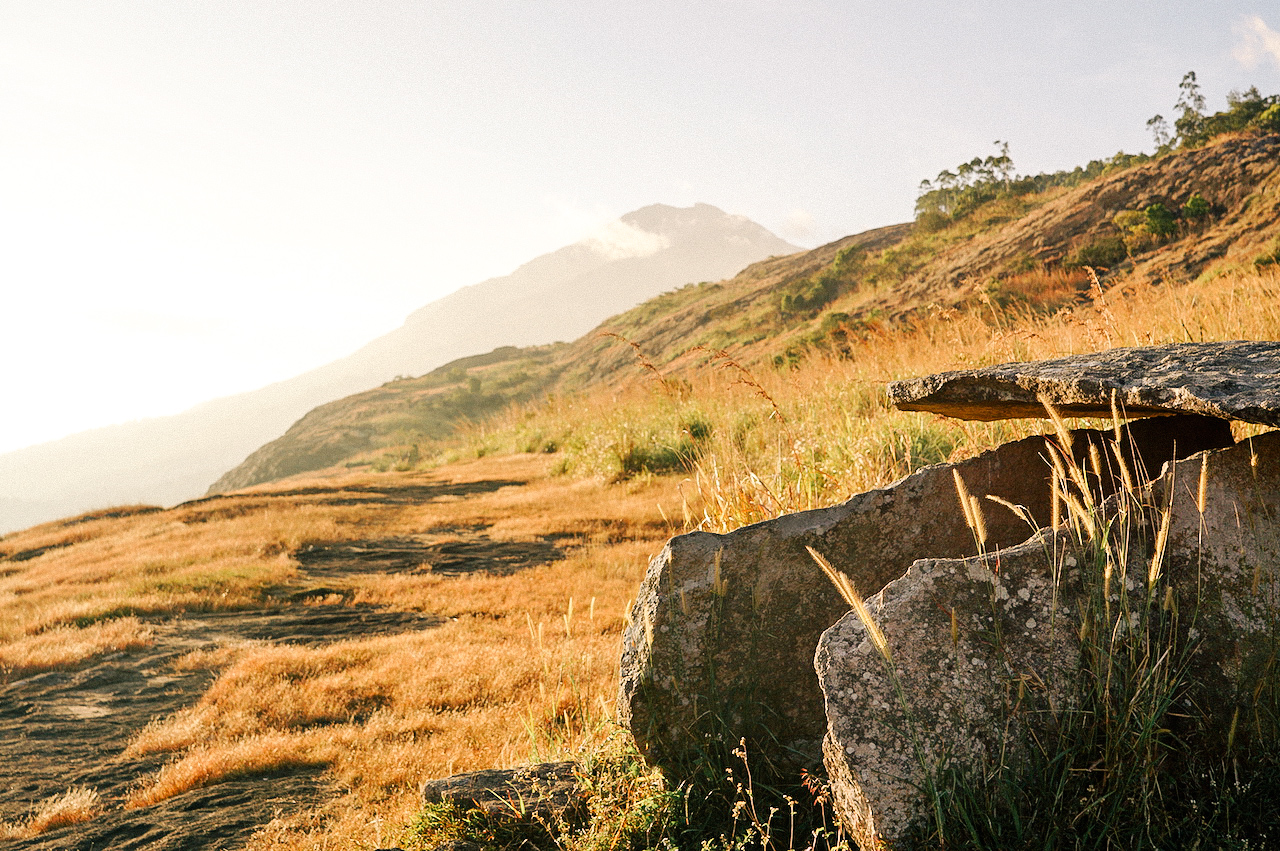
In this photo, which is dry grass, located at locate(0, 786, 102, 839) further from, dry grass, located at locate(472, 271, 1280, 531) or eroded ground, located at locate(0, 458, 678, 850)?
dry grass, located at locate(472, 271, 1280, 531)

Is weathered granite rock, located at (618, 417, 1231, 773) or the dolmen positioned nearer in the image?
the dolmen

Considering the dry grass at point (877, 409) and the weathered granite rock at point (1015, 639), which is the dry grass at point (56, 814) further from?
the weathered granite rock at point (1015, 639)

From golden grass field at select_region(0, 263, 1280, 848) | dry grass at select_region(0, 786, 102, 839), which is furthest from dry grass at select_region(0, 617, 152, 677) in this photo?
dry grass at select_region(0, 786, 102, 839)

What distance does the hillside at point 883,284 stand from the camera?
67.9 feet

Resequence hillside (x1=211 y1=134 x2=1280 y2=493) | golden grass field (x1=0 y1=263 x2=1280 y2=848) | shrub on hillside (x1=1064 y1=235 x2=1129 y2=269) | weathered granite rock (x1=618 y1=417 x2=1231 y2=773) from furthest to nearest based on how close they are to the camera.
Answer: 1. shrub on hillside (x1=1064 y1=235 x2=1129 y2=269)
2. hillside (x1=211 y1=134 x2=1280 y2=493)
3. golden grass field (x1=0 y1=263 x2=1280 y2=848)
4. weathered granite rock (x1=618 y1=417 x2=1231 y2=773)

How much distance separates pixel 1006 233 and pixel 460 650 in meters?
30.5

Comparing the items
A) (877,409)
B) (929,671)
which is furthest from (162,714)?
(877,409)

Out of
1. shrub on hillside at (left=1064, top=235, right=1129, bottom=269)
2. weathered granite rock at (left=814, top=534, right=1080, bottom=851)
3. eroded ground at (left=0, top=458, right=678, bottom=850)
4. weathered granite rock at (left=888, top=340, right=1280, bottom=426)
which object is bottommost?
eroded ground at (left=0, top=458, right=678, bottom=850)

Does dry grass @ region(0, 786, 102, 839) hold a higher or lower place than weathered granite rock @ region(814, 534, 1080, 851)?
lower

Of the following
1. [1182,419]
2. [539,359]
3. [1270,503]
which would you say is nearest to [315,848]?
[1270,503]

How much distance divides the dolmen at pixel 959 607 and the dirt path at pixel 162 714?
2.42 m

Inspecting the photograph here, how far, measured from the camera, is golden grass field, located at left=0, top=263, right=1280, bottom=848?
163 inches

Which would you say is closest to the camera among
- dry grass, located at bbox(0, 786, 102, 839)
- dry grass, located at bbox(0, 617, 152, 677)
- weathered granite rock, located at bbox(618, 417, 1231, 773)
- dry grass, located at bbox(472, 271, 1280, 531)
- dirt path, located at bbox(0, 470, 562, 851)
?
weathered granite rock, located at bbox(618, 417, 1231, 773)

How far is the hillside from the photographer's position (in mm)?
20703
